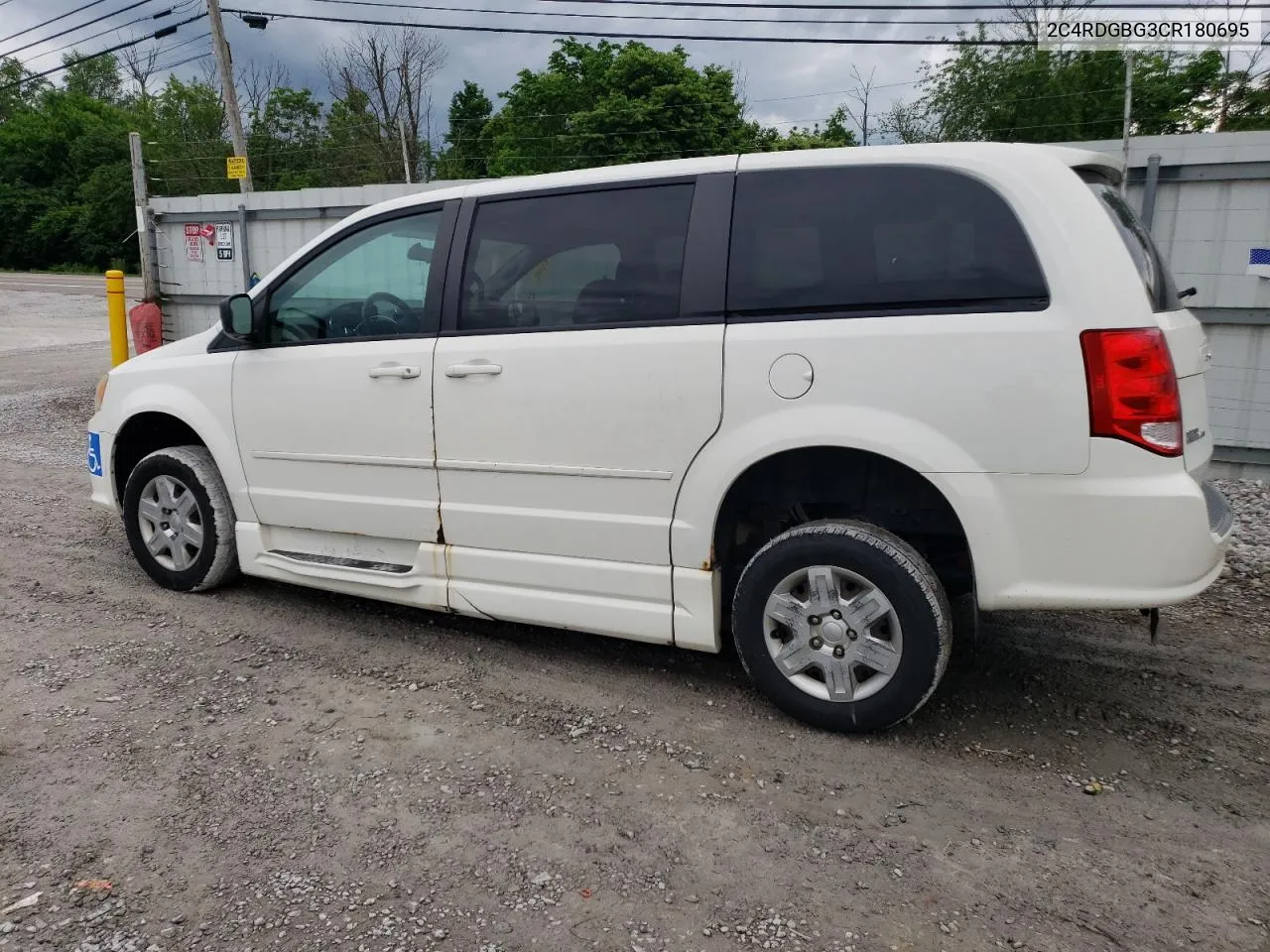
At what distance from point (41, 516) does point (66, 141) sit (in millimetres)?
57360

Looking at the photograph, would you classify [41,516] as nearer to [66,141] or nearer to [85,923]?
[85,923]

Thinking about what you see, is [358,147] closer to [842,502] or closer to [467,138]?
[467,138]

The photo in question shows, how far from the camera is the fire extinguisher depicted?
11.7 meters

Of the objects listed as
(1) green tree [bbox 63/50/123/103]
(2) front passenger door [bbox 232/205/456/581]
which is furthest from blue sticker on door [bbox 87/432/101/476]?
(1) green tree [bbox 63/50/123/103]

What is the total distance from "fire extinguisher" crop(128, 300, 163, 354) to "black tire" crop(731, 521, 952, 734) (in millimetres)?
10647

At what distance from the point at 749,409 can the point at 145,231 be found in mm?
→ 11162

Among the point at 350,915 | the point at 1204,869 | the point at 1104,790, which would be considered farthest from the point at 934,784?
the point at 350,915

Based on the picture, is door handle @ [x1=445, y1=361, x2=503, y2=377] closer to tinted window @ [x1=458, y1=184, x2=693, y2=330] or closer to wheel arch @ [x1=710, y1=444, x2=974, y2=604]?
tinted window @ [x1=458, y1=184, x2=693, y2=330]

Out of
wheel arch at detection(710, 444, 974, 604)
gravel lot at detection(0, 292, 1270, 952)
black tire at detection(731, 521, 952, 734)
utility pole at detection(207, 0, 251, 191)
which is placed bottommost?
gravel lot at detection(0, 292, 1270, 952)

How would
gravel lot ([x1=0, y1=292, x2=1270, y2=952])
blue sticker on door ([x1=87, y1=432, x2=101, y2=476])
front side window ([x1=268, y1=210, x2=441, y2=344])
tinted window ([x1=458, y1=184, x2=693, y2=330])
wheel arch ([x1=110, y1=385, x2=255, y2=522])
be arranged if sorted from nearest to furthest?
gravel lot ([x1=0, y1=292, x2=1270, y2=952]) → tinted window ([x1=458, y1=184, x2=693, y2=330]) → front side window ([x1=268, y1=210, x2=441, y2=344]) → wheel arch ([x1=110, y1=385, x2=255, y2=522]) → blue sticker on door ([x1=87, y1=432, x2=101, y2=476])

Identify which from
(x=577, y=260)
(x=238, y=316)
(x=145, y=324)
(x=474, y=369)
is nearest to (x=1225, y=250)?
(x=577, y=260)

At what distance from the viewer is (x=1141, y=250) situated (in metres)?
3.19

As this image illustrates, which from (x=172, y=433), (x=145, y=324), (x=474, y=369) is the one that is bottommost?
(x=172, y=433)

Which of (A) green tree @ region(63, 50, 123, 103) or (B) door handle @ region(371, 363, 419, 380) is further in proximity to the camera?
(A) green tree @ region(63, 50, 123, 103)
